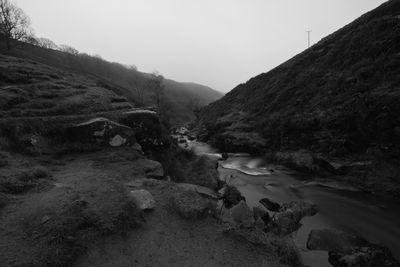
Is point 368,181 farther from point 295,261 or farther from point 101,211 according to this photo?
point 101,211

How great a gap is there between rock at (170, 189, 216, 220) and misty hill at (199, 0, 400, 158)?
1419cm

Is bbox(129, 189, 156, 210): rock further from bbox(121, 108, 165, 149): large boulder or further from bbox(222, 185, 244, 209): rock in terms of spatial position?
bbox(121, 108, 165, 149): large boulder

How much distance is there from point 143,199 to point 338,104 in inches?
820

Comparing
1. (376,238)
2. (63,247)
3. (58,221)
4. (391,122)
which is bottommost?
(376,238)

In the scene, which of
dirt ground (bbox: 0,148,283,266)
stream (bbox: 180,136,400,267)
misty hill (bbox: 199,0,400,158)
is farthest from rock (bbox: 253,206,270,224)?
misty hill (bbox: 199,0,400,158)

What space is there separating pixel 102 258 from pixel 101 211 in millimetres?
1625

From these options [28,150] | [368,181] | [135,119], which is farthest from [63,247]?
[368,181]

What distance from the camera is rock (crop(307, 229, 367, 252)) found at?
8.18m

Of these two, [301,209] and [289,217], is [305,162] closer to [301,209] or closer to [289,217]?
[301,209]

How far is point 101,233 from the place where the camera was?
20.3 feet

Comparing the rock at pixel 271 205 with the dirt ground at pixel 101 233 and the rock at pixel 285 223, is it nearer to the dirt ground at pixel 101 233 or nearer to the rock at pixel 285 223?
the rock at pixel 285 223

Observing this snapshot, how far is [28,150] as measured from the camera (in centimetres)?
1116

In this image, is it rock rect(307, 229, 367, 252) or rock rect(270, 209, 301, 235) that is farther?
rock rect(270, 209, 301, 235)

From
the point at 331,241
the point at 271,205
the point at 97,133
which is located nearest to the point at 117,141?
the point at 97,133
